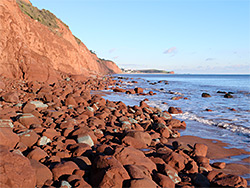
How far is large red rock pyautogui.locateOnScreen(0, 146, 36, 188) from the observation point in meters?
2.38

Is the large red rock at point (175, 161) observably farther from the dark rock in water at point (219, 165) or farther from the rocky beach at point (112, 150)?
the dark rock in water at point (219, 165)

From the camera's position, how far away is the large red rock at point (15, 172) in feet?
7.82

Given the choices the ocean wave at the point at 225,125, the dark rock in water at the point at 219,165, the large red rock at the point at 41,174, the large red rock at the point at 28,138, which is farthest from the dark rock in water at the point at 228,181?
the ocean wave at the point at 225,125

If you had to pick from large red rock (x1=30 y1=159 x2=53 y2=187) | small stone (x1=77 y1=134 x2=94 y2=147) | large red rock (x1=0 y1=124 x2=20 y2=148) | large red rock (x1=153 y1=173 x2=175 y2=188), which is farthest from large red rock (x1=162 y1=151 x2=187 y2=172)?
large red rock (x1=0 y1=124 x2=20 y2=148)

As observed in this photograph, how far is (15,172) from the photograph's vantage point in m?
2.49

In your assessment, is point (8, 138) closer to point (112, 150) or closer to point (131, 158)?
point (112, 150)

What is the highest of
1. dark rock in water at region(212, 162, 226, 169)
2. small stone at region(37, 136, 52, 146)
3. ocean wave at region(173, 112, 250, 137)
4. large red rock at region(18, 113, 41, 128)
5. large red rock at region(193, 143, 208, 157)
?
large red rock at region(18, 113, 41, 128)

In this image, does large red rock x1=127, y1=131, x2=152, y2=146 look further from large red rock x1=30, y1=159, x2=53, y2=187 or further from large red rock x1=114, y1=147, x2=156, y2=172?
large red rock x1=30, y1=159, x2=53, y2=187

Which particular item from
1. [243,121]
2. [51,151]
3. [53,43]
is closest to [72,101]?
[51,151]

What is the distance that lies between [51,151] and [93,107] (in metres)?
4.53

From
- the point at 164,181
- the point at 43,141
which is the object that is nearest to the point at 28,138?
the point at 43,141

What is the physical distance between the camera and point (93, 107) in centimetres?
836

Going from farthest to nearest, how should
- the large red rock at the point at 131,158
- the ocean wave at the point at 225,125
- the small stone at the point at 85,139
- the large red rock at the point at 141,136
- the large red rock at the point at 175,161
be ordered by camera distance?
the ocean wave at the point at 225,125 < the large red rock at the point at 141,136 < the small stone at the point at 85,139 < the large red rock at the point at 175,161 < the large red rock at the point at 131,158

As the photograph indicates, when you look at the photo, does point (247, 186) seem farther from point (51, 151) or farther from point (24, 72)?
point (24, 72)
